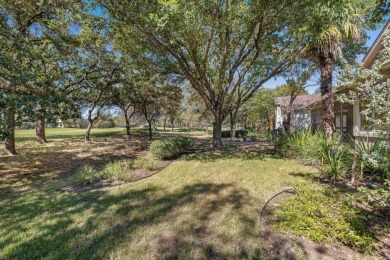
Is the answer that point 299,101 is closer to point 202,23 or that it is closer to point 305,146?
point 305,146

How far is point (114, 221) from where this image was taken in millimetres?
3285

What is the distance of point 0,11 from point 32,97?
6.45 m

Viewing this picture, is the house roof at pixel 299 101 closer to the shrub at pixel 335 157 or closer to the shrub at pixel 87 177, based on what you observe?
the shrub at pixel 335 157

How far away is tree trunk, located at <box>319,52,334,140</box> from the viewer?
23.8 feet

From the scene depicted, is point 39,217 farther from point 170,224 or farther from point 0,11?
point 0,11

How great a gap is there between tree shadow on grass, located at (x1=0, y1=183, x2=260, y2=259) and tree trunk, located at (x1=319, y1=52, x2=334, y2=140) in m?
5.42

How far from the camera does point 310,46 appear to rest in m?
7.47

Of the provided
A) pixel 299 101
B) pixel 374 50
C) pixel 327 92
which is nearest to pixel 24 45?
pixel 327 92

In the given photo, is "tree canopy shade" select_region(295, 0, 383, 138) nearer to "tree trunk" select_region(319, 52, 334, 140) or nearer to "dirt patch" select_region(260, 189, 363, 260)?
"tree trunk" select_region(319, 52, 334, 140)

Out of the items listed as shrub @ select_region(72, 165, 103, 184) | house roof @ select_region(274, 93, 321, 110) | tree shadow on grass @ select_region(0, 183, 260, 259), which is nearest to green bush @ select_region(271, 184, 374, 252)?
tree shadow on grass @ select_region(0, 183, 260, 259)

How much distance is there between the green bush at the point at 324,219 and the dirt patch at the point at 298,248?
0.11 m

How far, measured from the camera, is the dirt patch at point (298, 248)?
2406 millimetres

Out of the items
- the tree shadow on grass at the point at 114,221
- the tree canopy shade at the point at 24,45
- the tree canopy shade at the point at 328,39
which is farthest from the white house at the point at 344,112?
the tree canopy shade at the point at 24,45

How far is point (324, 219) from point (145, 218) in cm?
313
